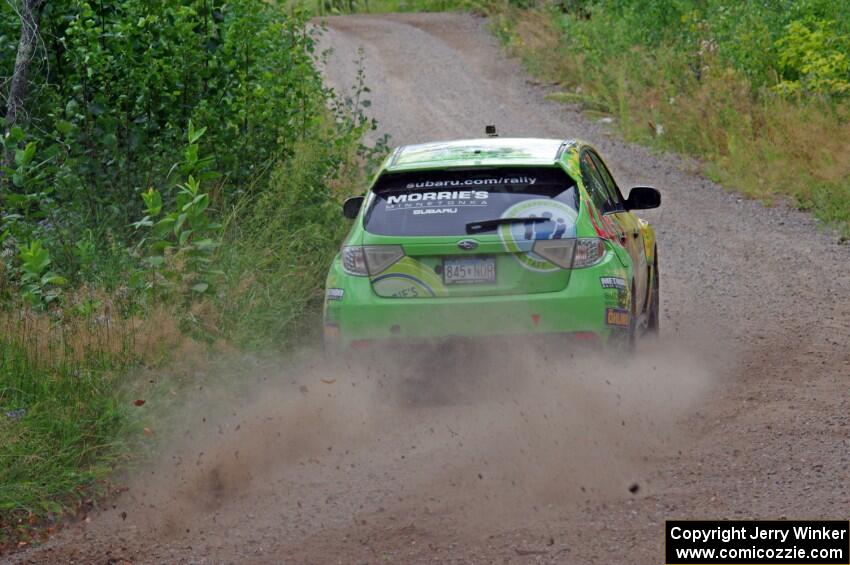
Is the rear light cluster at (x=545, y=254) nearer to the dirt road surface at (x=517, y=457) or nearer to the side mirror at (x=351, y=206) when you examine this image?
the dirt road surface at (x=517, y=457)

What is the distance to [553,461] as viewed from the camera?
7242 millimetres

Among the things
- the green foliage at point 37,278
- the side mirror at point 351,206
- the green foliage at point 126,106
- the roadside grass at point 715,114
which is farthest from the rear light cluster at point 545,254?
the roadside grass at point 715,114

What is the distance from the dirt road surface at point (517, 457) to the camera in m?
6.27

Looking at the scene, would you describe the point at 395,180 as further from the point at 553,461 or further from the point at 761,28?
the point at 761,28

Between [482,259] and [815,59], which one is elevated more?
[482,259]

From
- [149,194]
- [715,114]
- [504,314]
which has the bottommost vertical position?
[715,114]

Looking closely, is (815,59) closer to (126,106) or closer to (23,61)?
(126,106)

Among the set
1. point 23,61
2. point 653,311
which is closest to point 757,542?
point 653,311

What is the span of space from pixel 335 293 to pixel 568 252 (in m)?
1.54

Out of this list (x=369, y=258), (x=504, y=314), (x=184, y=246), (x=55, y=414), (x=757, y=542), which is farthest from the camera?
(x=184, y=246)

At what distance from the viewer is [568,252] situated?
8359 mm

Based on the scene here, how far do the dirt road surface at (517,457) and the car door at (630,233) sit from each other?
541 millimetres

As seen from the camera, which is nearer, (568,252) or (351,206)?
(568,252)

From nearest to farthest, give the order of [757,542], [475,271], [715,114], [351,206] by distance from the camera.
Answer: [757,542] < [475,271] < [351,206] < [715,114]
